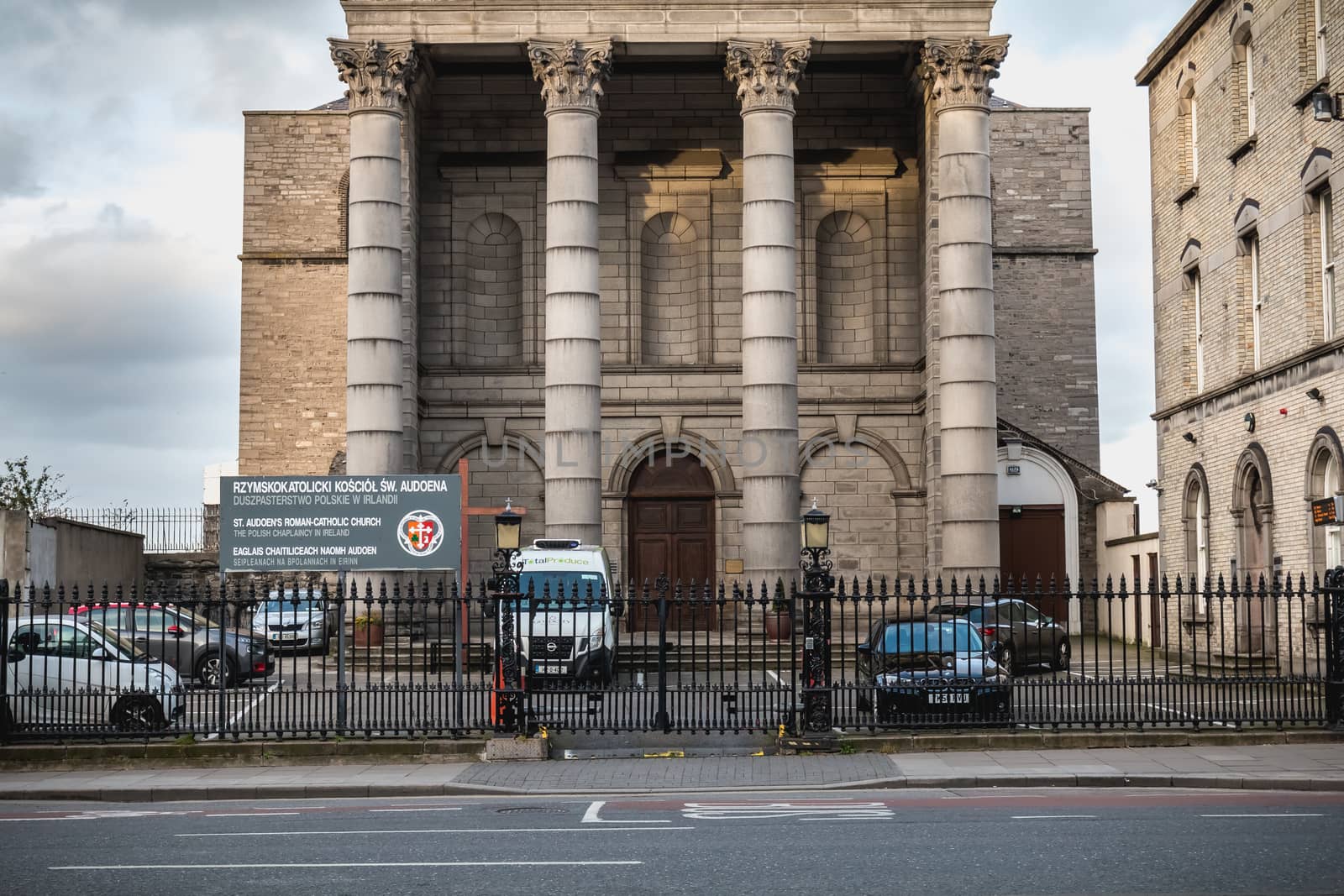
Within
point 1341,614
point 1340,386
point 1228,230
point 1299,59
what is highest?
point 1299,59

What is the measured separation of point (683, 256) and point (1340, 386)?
1803 centimetres

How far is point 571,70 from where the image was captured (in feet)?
113

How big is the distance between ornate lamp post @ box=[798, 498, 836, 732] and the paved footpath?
58cm

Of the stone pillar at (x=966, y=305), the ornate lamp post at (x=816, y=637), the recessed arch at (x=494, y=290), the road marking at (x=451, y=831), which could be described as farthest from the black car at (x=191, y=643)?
the stone pillar at (x=966, y=305)

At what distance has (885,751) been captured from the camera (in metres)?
20.0

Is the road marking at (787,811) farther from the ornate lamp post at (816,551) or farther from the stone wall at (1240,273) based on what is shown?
the stone wall at (1240,273)

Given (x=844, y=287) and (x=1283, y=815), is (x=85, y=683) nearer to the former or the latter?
(x=1283, y=815)

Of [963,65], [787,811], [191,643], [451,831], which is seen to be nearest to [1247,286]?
[963,65]

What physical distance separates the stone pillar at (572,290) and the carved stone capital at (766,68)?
9.09ft

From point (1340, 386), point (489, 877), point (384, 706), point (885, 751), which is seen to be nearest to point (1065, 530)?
point (1340, 386)

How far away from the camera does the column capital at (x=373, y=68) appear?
34.5 m

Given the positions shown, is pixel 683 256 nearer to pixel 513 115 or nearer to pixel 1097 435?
pixel 513 115

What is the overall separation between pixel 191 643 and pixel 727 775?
8655 millimetres

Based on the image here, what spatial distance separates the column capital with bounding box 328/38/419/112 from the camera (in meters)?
34.5
